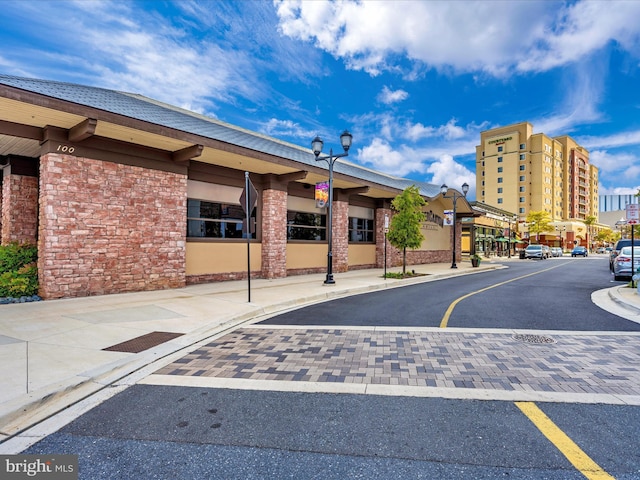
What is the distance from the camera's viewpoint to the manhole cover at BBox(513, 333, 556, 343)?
6246mm

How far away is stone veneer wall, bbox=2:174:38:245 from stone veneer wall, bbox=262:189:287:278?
816cm

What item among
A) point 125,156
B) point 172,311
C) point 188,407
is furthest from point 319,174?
point 188,407

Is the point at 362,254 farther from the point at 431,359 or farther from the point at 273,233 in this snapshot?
the point at 431,359

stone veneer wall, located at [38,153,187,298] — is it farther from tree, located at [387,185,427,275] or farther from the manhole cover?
tree, located at [387,185,427,275]

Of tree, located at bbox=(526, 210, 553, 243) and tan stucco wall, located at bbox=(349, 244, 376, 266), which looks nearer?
tan stucco wall, located at bbox=(349, 244, 376, 266)

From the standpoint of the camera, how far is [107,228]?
34.8ft

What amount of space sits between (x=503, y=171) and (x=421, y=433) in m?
101

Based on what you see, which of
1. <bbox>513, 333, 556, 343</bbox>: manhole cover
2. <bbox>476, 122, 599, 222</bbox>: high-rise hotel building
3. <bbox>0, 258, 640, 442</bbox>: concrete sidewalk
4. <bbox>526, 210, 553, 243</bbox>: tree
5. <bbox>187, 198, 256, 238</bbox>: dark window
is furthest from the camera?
<bbox>476, 122, 599, 222</bbox>: high-rise hotel building

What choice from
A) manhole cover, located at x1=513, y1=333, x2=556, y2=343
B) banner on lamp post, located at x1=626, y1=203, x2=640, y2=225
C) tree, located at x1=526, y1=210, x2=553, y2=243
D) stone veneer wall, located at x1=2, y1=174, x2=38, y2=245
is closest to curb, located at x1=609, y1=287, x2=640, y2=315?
banner on lamp post, located at x1=626, y1=203, x2=640, y2=225

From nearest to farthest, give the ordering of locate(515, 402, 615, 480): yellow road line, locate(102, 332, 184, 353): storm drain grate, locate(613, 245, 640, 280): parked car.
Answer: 1. locate(515, 402, 615, 480): yellow road line
2. locate(102, 332, 184, 353): storm drain grate
3. locate(613, 245, 640, 280): parked car

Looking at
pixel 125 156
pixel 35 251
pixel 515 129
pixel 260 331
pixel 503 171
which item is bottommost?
pixel 260 331

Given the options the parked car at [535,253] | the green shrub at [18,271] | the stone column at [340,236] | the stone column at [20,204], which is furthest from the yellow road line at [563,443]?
the parked car at [535,253]

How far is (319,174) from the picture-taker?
52.5ft

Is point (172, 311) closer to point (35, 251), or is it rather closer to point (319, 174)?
point (35, 251)
